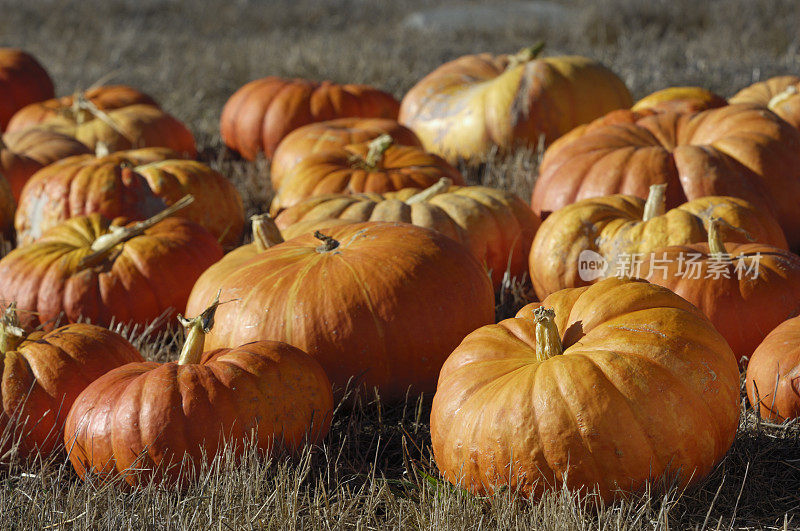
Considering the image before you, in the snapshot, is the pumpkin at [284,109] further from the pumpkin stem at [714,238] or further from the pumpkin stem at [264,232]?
the pumpkin stem at [714,238]

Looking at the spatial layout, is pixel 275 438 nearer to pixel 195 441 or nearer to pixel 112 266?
pixel 195 441

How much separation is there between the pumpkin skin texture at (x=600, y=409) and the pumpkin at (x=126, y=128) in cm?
428

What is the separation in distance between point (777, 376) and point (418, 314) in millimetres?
1145

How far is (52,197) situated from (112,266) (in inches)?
38.3

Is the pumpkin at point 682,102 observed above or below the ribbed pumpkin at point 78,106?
above

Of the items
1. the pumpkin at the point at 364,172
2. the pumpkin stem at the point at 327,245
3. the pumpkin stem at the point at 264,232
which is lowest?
the pumpkin at the point at 364,172

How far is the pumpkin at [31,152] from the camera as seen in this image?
545 centimetres

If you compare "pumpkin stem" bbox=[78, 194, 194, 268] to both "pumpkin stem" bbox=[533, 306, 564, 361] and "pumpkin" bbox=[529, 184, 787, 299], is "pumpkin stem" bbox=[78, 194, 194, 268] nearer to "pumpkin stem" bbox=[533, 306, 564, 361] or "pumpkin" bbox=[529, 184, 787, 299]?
"pumpkin" bbox=[529, 184, 787, 299]

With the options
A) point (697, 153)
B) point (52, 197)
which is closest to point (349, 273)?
point (697, 153)

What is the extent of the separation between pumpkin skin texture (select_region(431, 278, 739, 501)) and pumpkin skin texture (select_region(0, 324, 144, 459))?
1.19 meters

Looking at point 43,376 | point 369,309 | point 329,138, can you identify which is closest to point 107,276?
point 43,376

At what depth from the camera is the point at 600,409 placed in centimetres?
229

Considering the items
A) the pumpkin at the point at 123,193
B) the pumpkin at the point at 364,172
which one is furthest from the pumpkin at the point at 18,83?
the pumpkin at the point at 364,172

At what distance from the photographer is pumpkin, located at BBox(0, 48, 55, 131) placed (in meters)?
7.60
